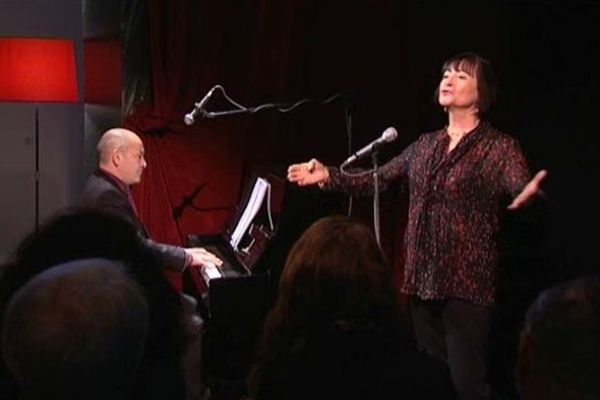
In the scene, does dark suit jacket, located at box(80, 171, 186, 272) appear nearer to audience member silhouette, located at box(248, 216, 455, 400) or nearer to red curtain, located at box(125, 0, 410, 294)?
red curtain, located at box(125, 0, 410, 294)

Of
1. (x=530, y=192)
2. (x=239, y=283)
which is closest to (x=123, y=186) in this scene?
(x=239, y=283)

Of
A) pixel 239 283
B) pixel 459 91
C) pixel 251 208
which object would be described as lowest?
pixel 239 283

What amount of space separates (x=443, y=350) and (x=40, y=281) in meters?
2.18

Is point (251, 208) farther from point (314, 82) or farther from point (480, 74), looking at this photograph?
point (480, 74)

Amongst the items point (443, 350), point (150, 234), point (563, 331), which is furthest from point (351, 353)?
point (150, 234)

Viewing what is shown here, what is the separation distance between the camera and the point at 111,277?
138 cm

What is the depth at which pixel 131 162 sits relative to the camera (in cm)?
382

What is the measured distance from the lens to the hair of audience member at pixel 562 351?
1388 mm

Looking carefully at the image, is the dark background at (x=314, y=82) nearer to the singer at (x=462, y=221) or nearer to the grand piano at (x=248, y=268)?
the grand piano at (x=248, y=268)

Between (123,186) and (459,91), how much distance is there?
1.47 meters

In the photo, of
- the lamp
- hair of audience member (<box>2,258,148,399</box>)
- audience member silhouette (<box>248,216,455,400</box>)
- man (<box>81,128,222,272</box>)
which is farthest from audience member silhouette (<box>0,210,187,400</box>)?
the lamp

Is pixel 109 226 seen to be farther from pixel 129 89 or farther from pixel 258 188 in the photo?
pixel 129 89

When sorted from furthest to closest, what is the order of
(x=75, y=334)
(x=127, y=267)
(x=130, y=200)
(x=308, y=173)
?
(x=130, y=200), (x=308, y=173), (x=127, y=267), (x=75, y=334)

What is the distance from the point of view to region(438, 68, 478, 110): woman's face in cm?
322
